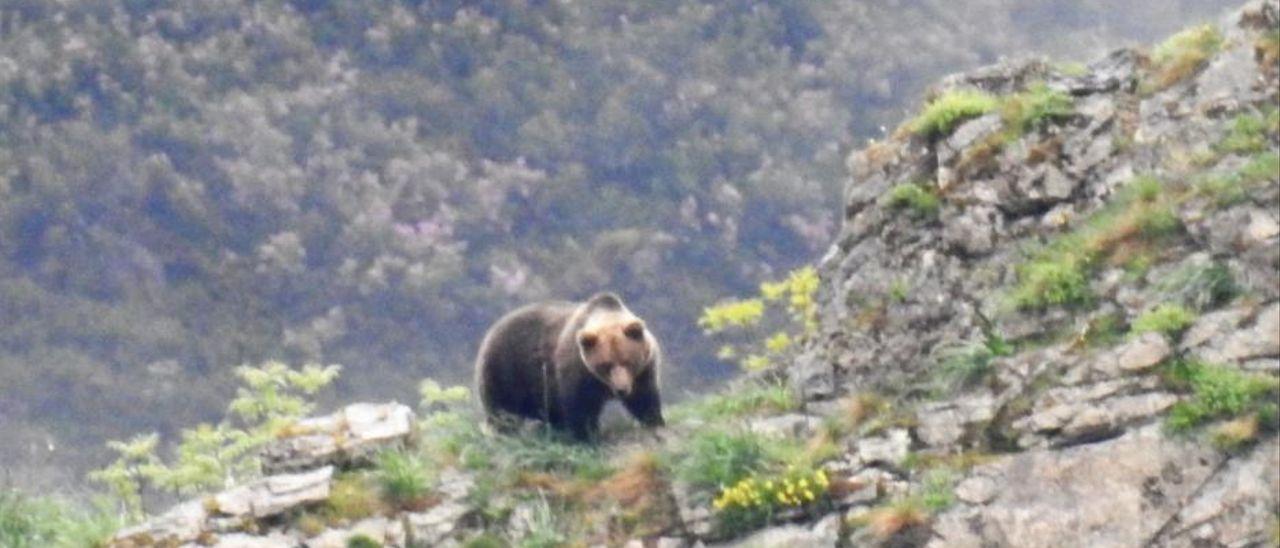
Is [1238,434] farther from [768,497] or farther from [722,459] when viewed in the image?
[722,459]

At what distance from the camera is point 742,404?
11906 mm

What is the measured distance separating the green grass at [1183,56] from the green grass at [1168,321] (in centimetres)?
197

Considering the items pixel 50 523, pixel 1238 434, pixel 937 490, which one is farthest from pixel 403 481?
pixel 1238 434

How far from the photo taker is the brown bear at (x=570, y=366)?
40.0ft

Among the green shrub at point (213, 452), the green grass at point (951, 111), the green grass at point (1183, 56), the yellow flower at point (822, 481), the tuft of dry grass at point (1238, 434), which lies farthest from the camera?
the green shrub at point (213, 452)

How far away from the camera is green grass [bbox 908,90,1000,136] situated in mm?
11938

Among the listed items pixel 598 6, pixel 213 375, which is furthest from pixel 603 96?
pixel 213 375

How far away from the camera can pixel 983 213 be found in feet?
37.5

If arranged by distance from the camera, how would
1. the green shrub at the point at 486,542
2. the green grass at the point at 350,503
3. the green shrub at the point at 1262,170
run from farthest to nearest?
1. the green grass at the point at 350,503
2. the green shrub at the point at 486,542
3. the green shrub at the point at 1262,170

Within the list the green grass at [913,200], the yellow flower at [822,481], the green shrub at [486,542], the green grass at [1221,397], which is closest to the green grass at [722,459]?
the yellow flower at [822,481]

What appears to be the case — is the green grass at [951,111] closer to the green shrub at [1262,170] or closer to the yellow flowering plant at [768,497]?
the green shrub at [1262,170]

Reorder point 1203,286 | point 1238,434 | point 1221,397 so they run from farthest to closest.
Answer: point 1203,286, point 1221,397, point 1238,434

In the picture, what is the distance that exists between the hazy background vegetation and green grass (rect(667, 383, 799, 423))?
16.2 metres

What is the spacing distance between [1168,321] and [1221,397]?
576 mm
